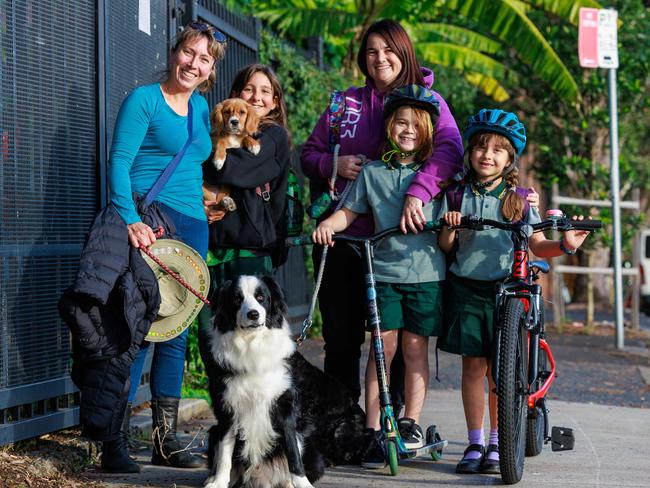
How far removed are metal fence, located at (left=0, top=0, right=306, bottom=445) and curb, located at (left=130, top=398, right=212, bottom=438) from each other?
0.56 meters

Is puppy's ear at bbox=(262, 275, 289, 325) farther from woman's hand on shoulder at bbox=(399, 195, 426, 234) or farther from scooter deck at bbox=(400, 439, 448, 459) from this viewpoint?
scooter deck at bbox=(400, 439, 448, 459)

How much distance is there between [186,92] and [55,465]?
82.8 inches

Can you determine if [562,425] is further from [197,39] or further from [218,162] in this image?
[197,39]

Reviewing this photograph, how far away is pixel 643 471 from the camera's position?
6.18 meters

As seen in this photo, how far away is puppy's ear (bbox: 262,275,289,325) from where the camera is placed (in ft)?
16.9

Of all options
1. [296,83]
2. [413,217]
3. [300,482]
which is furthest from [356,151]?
[296,83]

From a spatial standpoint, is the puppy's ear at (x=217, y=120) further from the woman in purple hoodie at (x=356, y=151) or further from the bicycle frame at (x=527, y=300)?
the bicycle frame at (x=527, y=300)

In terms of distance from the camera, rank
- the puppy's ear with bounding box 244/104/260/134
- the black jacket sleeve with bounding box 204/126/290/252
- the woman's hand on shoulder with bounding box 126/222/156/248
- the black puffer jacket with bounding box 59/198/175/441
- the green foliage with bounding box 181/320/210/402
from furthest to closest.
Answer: the green foliage with bounding box 181/320/210/402 < the puppy's ear with bounding box 244/104/260/134 < the black jacket sleeve with bounding box 204/126/290/252 < the woman's hand on shoulder with bounding box 126/222/156/248 < the black puffer jacket with bounding box 59/198/175/441

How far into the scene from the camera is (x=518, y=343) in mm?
5445

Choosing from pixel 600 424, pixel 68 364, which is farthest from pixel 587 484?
pixel 68 364

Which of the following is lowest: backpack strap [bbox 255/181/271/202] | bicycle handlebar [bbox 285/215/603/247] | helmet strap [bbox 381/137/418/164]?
bicycle handlebar [bbox 285/215/603/247]

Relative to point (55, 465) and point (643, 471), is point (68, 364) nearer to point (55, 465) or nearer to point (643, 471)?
point (55, 465)

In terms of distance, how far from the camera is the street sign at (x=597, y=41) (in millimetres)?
14141

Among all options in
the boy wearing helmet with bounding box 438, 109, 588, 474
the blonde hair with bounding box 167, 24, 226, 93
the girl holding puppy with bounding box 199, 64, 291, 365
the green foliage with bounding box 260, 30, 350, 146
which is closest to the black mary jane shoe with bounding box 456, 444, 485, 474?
the boy wearing helmet with bounding box 438, 109, 588, 474
